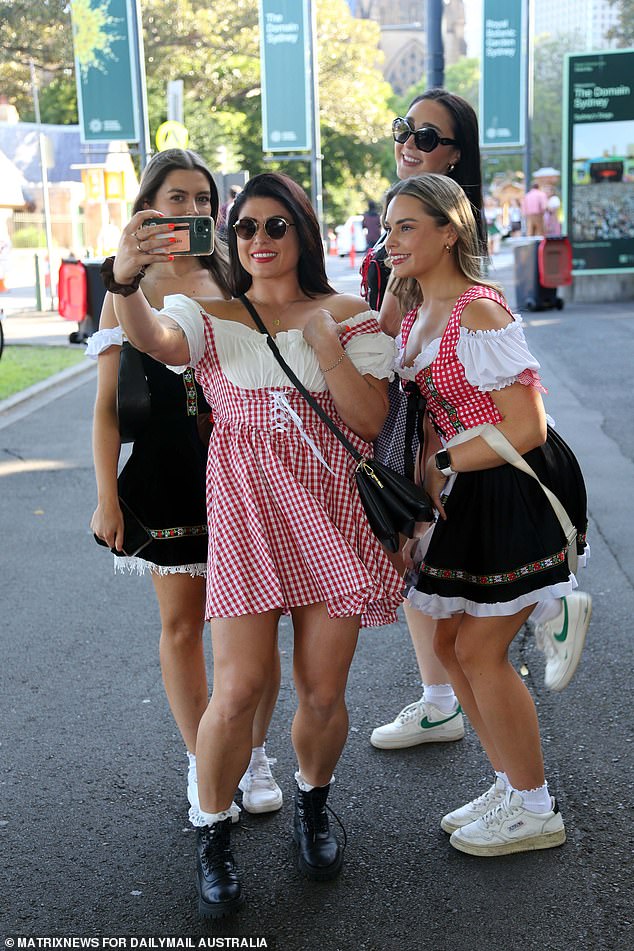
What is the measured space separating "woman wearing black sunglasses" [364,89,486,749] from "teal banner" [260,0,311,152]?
61.9 feet

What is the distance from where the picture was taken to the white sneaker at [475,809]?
3.19 meters

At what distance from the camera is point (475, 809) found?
3207 mm

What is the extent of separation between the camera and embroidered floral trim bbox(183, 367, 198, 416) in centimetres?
309

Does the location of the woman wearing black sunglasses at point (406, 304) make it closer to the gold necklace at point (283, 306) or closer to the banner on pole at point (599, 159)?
the gold necklace at point (283, 306)

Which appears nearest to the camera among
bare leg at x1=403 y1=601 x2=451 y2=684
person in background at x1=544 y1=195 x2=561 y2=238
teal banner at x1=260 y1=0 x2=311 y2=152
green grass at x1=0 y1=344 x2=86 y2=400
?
bare leg at x1=403 y1=601 x2=451 y2=684

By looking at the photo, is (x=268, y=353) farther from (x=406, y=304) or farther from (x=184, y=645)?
(x=184, y=645)

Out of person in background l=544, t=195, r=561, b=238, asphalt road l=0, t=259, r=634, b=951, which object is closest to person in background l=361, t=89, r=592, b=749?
asphalt road l=0, t=259, r=634, b=951

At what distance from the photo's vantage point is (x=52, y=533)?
264 inches

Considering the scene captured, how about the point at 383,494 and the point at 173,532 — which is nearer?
the point at 383,494

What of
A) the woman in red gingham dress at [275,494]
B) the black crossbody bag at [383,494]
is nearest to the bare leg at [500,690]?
the woman in red gingham dress at [275,494]

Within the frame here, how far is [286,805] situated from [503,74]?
2179cm

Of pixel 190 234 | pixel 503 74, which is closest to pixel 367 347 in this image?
pixel 190 234

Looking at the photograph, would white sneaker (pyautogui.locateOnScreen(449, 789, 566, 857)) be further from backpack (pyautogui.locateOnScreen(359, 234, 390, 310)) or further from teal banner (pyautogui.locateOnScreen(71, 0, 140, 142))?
teal banner (pyautogui.locateOnScreen(71, 0, 140, 142))

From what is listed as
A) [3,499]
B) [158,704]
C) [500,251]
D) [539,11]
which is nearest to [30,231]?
[500,251]
